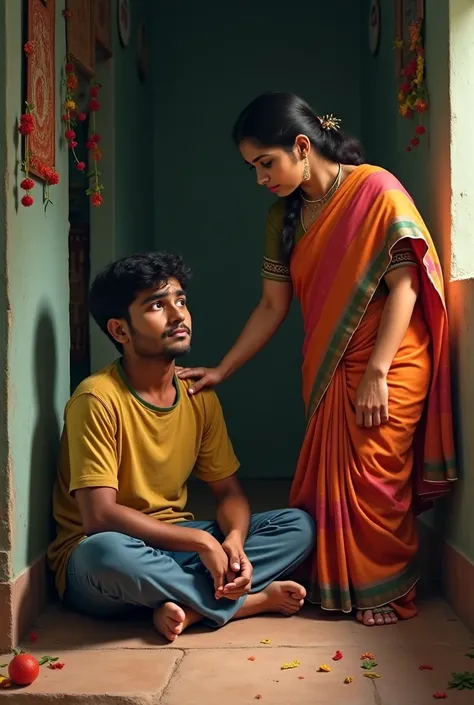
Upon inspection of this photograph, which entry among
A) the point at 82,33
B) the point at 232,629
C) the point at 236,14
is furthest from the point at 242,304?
the point at 232,629

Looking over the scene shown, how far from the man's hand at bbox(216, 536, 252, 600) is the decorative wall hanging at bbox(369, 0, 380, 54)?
260 cm

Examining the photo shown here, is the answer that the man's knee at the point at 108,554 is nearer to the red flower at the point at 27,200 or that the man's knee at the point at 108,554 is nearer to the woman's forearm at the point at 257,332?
the woman's forearm at the point at 257,332

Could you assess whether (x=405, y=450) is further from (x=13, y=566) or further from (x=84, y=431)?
(x=13, y=566)

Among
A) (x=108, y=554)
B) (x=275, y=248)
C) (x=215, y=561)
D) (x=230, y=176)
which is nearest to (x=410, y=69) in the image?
(x=275, y=248)

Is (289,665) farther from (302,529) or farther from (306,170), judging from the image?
(306,170)

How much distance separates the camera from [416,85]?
3.24m

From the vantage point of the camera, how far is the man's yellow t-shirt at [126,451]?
278 centimetres

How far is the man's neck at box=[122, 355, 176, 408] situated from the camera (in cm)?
296

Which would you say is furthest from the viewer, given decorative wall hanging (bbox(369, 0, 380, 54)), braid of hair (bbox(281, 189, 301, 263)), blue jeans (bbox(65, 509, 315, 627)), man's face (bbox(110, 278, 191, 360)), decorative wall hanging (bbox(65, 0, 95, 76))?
decorative wall hanging (bbox(369, 0, 380, 54))

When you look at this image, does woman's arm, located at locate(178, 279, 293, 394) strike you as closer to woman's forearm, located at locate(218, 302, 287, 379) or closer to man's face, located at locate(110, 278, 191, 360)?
woman's forearm, located at locate(218, 302, 287, 379)

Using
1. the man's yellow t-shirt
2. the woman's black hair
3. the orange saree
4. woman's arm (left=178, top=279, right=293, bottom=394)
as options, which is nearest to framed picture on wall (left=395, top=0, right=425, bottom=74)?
the woman's black hair

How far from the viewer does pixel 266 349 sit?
5.34 metres

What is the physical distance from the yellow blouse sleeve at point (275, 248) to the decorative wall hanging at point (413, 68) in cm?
54

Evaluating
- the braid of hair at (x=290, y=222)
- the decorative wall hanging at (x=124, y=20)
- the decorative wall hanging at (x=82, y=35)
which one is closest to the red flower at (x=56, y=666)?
the braid of hair at (x=290, y=222)
